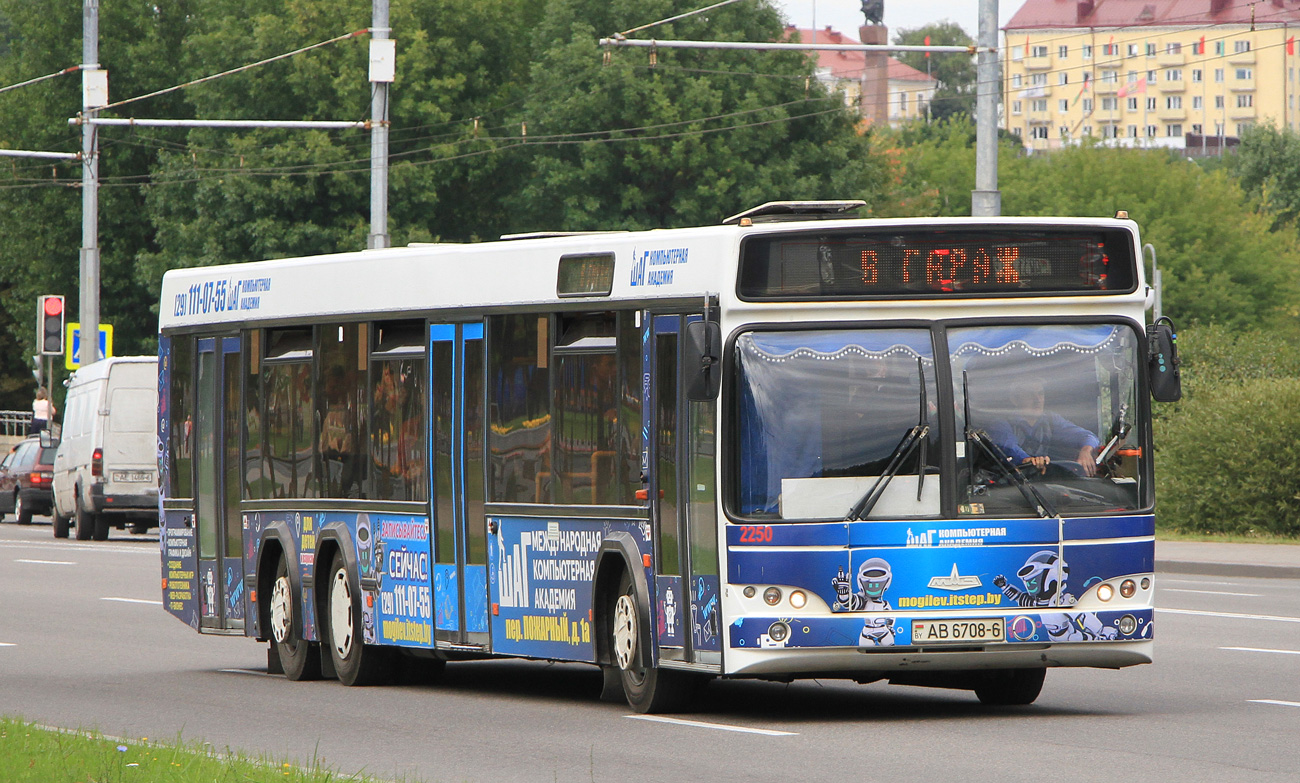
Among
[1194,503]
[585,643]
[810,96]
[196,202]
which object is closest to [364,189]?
[196,202]

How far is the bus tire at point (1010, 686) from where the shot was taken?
12008mm

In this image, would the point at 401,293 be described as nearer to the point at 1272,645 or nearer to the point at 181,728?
the point at 181,728

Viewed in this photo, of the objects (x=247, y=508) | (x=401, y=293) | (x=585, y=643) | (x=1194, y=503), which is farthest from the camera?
(x=1194, y=503)

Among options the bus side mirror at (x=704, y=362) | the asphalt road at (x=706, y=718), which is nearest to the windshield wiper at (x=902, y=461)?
the bus side mirror at (x=704, y=362)

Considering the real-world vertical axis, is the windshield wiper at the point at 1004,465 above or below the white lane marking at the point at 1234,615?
above

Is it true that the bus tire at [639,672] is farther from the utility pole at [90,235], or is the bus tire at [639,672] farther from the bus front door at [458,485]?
the utility pole at [90,235]

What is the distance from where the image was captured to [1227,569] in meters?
25.7

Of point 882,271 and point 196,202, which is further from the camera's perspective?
point 196,202

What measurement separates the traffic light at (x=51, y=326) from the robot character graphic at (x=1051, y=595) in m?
33.8

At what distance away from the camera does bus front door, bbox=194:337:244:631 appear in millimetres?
15484

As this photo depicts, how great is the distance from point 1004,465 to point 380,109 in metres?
20.3

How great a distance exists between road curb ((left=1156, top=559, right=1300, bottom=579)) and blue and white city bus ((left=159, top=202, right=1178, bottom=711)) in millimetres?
13101

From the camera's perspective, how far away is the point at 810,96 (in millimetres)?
56938

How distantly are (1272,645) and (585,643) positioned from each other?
602 cm
